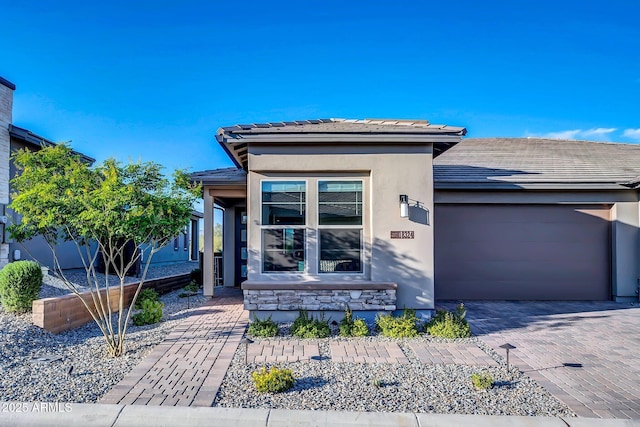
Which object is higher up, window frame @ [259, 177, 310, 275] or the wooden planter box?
window frame @ [259, 177, 310, 275]

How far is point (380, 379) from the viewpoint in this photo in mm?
4410

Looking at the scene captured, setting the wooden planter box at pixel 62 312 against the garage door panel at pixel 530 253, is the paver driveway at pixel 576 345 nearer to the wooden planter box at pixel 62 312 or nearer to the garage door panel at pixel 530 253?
the garage door panel at pixel 530 253

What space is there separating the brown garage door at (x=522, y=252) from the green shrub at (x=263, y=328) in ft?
16.3

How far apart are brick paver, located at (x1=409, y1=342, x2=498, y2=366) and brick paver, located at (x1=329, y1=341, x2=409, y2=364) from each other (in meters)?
0.30

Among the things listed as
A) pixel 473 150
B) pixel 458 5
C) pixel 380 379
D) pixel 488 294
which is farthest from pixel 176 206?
pixel 473 150

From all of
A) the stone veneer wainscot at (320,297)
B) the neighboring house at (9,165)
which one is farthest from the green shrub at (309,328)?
the neighboring house at (9,165)

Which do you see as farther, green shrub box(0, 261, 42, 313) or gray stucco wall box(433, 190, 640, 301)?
gray stucco wall box(433, 190, 640, 301)

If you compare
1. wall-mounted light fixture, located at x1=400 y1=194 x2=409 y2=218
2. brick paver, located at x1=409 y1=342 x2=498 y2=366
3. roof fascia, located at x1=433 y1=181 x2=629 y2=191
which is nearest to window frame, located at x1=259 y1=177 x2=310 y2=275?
wall-mounted light fixture, located at x1=400 y1=194 x2=409 y2=218

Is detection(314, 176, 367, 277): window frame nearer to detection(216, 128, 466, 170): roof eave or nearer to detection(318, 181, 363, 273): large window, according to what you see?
detection(318, 181, 363, 273): large window

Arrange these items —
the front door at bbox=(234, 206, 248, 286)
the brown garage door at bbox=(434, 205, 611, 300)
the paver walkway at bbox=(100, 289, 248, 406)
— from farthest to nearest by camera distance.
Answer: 1. the front door at bbox=(234, 206, 248, 286)
2. the brown garage door at bbox=(434, 205, 611, 300)
3. the paver walkway at bbox=(100, 289, 248, 406)

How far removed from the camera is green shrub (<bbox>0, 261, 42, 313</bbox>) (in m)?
6.40

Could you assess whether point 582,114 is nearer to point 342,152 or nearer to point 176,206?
point 342,152

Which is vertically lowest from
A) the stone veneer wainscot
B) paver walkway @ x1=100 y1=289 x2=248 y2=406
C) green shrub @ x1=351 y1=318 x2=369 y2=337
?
paver walkway @ x1=100 y1=289 x2=248 y2=406

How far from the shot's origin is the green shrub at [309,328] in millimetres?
6227
